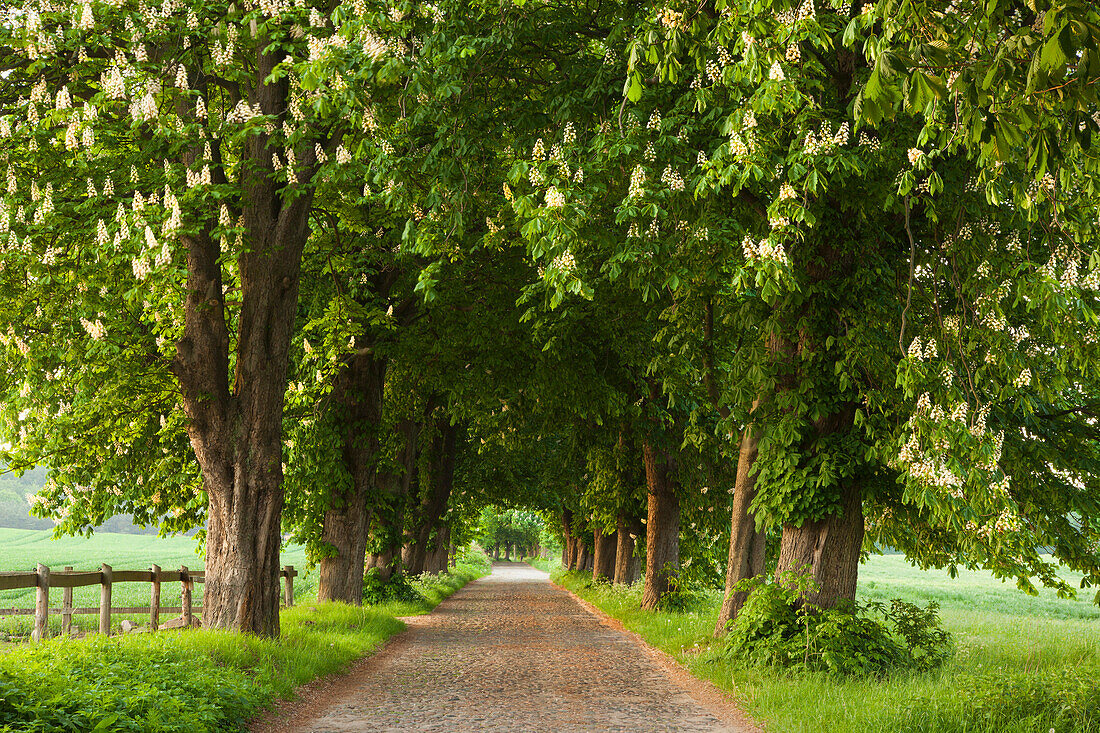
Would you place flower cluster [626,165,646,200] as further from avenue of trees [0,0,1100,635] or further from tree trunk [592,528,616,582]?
tree trunk [592,528,616,582]

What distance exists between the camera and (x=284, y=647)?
10.3 meters

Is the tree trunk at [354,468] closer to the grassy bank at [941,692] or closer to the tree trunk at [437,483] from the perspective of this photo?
the grassy bank at [941,692]

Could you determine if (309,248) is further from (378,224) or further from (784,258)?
(784,258)

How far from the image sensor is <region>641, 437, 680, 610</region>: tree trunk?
18641 millimetres

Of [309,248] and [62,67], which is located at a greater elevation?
[62,67]

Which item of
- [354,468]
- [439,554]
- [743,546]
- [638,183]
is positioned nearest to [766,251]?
[638,183]

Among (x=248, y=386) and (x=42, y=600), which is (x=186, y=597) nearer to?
(x=42, y=600)

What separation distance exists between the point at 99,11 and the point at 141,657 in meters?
6.36

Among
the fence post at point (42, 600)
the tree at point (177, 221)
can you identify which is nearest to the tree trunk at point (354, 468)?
the tree at point (177, 221)

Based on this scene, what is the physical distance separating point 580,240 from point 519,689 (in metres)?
5.44

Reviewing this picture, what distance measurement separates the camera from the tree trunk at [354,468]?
16.1 meters

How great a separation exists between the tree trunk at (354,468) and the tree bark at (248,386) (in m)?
4.81

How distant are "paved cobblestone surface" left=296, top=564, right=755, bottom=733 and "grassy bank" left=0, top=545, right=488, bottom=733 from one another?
0.74 m

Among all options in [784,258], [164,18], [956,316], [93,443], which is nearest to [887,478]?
[956,316]
